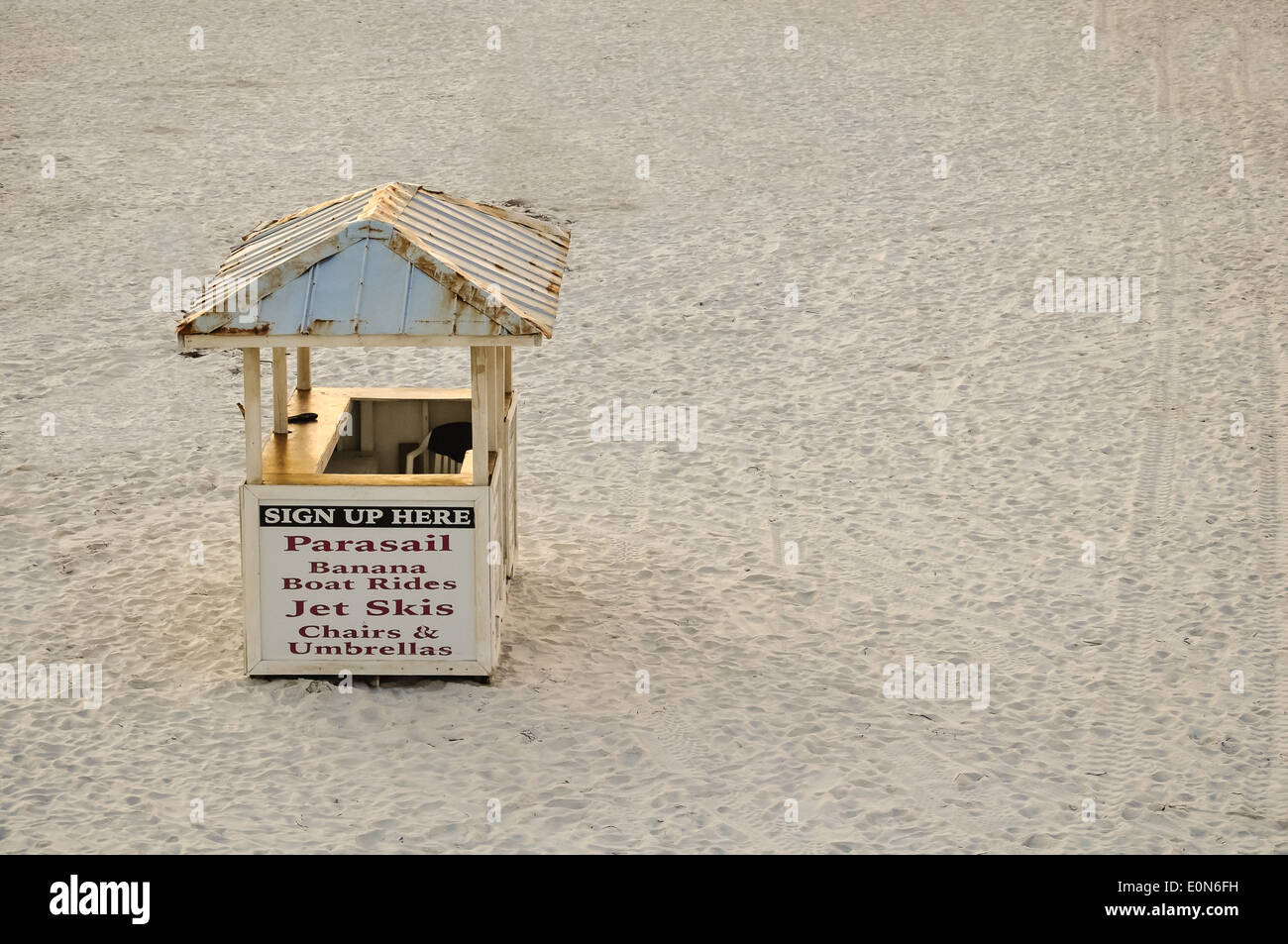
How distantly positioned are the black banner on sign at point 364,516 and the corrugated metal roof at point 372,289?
92 cm

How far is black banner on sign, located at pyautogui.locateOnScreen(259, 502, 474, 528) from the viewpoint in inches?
296

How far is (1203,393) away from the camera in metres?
12.2

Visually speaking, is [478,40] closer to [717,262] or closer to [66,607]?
[717,262]

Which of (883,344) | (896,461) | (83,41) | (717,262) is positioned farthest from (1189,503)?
(83,41)

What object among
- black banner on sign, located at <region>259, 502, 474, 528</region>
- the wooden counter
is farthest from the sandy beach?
the wooden counter

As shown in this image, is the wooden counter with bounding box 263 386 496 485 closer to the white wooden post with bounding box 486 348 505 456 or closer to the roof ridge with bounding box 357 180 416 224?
the white wooden post with bounding box 486 348 505 456

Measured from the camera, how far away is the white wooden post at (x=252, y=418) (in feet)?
24.4

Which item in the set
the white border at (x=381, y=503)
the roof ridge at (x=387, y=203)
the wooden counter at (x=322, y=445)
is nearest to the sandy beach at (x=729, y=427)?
the white border at (x=381, y=503)

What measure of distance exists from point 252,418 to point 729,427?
16.1 feet

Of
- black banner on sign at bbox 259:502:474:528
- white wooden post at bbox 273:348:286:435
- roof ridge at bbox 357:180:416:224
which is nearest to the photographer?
roof ridge at bbox 357:180:416:224

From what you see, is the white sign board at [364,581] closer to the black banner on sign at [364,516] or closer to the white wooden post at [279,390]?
the black banner on sign at [364,516]

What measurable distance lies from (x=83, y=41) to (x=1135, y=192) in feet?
44.1

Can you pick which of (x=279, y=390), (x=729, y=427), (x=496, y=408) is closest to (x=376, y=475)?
(x=496, y=408)

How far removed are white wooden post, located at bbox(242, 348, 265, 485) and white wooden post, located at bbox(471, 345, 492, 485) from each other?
1021 mm
